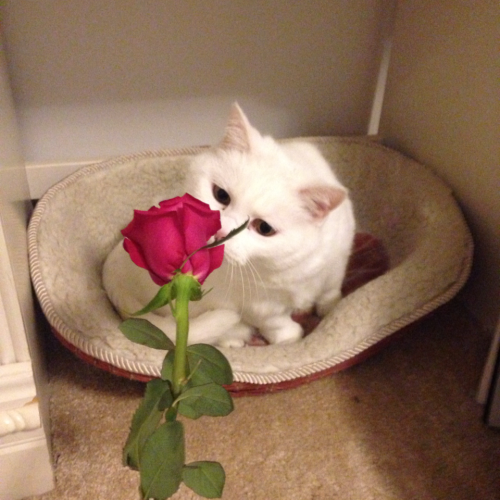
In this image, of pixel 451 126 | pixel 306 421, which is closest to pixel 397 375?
pixel 306 421

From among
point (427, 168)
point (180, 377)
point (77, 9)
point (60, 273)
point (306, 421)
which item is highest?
point (77, 9)

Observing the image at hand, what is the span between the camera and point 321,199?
793mm

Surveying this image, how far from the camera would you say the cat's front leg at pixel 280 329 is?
3.47ft

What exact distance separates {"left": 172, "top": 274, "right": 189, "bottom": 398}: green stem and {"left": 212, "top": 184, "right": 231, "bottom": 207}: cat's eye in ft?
1.57

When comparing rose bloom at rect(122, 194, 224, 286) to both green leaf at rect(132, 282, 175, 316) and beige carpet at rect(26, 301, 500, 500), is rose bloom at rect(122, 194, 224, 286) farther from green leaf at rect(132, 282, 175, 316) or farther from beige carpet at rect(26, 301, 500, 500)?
beige carpet at rect(26, 301, 500, 500)

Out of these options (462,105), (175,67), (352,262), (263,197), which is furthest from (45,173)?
(462,105)

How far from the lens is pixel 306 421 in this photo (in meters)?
0.97

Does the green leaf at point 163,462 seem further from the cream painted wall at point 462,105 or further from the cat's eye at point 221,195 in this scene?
the cream painted wall at point 462,105

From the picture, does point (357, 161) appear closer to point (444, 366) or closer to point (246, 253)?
point (444, 366)

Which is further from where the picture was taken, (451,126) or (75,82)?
(75,82)

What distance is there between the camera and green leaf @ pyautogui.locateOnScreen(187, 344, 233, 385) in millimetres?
453

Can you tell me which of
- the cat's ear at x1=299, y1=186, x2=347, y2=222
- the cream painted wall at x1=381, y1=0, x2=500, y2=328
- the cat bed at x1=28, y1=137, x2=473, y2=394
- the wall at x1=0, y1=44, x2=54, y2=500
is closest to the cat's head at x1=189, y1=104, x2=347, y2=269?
the cat's ear at x1=299, y1=186, x2=347, y2=222

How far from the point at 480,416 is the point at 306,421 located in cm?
36

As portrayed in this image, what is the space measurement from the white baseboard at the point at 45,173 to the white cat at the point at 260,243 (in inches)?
14.9
